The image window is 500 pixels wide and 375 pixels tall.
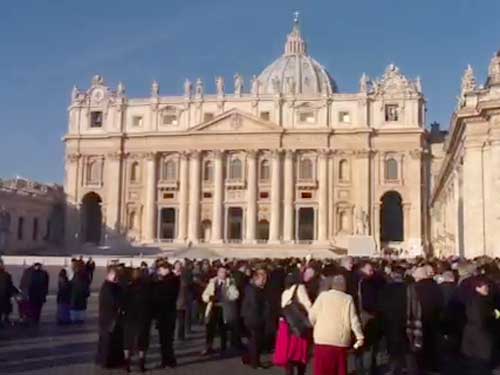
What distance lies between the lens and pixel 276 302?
11398 millimetres

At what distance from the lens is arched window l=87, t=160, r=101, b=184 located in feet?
214

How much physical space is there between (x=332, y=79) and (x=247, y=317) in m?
74.7

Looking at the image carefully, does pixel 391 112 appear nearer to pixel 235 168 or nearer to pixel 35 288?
pixel 235 168

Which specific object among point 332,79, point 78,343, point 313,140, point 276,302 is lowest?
point 78,343

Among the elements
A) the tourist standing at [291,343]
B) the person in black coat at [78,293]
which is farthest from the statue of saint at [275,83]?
the tourist standing at [291,343]

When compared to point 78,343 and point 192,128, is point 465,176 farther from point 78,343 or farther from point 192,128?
point 192,128

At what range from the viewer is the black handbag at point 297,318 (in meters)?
8.32

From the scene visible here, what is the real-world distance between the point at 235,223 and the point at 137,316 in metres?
52.3

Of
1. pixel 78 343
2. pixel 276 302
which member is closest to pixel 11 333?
pixel 78 343

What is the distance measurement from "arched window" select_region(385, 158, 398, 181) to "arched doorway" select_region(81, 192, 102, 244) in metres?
26.5

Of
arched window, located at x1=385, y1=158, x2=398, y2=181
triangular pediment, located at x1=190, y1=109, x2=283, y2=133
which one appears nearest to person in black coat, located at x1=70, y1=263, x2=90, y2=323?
triangular pediment, located at x1=190, y1=109, x2=283, y2=133

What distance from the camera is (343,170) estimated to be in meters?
60.8

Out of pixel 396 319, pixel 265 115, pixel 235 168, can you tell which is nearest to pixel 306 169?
pixel 265 115

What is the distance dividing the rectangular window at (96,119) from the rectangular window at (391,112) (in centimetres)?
2658
